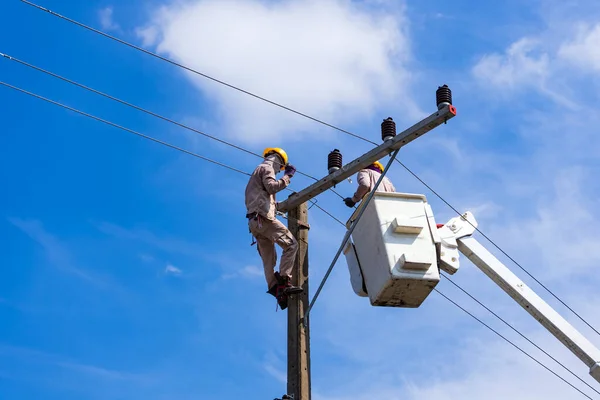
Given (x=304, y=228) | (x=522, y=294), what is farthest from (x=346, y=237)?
(x=522, y=294)

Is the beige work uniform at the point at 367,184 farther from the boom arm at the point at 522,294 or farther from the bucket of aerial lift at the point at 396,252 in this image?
the bucket of aerial lift at the point at 396,252

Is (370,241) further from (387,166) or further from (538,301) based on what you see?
(538,301)

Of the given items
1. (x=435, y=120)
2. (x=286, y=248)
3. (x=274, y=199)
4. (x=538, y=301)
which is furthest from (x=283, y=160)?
(x=538, y=301)

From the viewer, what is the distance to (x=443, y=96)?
726cm

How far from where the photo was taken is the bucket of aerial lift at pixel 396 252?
273 inches

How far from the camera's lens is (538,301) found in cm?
817

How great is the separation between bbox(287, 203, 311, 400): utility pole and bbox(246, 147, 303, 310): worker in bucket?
0.08 metres

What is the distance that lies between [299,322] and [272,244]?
0.80 m

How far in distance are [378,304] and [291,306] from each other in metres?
0.83

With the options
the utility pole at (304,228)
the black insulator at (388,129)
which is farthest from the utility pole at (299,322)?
the black insulator at (388,129)

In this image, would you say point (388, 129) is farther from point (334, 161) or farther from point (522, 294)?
point (522, 294)

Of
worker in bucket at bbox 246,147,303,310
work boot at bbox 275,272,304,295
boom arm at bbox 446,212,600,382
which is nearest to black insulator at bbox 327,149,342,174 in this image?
worker in bucket at bbox 246,147,303,310

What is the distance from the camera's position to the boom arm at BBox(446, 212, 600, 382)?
315 inches

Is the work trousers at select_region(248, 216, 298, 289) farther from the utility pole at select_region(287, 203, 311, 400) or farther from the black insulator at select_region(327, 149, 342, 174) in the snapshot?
the black insulator at select_region(327, 149, 342, 174)
